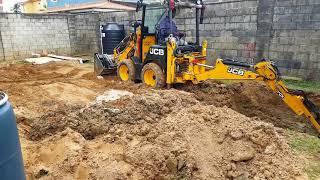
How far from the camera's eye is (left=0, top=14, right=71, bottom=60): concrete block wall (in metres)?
11.7

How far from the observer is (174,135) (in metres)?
3.57

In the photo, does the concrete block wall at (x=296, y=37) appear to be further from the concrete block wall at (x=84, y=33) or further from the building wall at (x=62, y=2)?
the building wall at (x=62, y=2)

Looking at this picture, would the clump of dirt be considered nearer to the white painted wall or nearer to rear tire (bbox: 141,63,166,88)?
rear tire (bbox: 141,63,166,88)

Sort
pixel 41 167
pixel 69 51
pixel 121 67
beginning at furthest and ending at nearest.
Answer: pixel 69 51, pixel 121 67, pixel 41 167

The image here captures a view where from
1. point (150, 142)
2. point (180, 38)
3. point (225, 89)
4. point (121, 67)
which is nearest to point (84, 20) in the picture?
point (121, 67)

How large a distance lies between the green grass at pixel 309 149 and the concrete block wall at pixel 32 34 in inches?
436

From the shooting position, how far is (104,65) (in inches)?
336

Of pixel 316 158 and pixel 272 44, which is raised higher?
pixel 272 44

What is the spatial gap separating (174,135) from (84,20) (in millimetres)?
10851

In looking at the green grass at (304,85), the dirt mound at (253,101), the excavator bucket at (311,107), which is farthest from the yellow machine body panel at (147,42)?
the excavator bucket at (311,107)

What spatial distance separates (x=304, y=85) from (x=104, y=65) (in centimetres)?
523

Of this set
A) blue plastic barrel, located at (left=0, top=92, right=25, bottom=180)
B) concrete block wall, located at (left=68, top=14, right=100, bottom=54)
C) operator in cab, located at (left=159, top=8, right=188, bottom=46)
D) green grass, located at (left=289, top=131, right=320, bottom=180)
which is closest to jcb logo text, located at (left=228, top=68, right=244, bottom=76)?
green grass, located at (left=289, top=131, right=320, bottom=180)

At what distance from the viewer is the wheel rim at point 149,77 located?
6.94 metres

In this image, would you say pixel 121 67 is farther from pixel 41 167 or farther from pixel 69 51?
pixel 69 51
